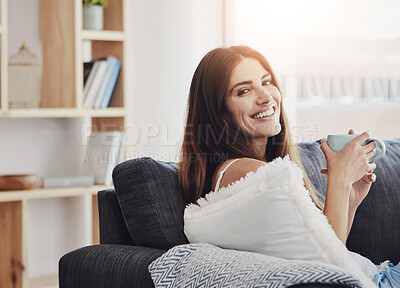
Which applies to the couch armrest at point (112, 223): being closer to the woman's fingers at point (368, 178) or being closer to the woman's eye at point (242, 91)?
the woman's eye at point (242, 91)

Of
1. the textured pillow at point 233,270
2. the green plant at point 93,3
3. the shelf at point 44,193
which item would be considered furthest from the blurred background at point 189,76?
the textured pillow at point 233,270

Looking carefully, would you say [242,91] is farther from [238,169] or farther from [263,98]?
[238,169]

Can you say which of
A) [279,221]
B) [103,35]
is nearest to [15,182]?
[103,35]

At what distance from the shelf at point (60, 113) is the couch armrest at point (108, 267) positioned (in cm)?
137

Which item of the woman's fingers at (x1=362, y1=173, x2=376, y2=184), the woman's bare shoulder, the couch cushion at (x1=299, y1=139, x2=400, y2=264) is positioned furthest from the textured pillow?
the couch cushion at (x1=299, y1=139, x2=400, y2=264)

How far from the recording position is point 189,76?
3.73 meters

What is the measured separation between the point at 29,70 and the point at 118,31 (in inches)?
19.1

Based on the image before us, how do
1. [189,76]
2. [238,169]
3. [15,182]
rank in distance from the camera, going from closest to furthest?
[238,169] < [15,182] < [189,76]

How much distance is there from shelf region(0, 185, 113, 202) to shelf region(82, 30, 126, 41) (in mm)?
733

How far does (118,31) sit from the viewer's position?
10.2 ft

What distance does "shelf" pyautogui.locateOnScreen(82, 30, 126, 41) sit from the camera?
9.79 ft

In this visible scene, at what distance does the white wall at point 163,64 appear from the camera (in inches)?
139

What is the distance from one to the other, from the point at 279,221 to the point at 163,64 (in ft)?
7.94

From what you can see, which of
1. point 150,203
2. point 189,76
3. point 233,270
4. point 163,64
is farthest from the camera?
point 189,76
